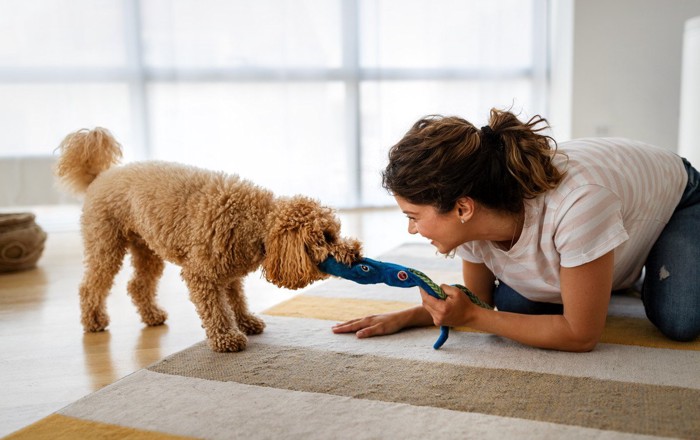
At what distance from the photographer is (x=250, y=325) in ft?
5.98

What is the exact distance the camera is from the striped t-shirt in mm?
1383

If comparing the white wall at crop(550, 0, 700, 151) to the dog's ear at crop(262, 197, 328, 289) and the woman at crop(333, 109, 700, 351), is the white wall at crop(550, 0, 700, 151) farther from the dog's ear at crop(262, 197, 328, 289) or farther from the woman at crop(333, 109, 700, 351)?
the dog's ear at crop(262, 197, 328, 289)

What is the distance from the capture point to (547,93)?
4695mm

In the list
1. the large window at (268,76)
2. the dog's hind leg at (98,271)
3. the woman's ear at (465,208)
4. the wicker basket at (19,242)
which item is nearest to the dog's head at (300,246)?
the woman's ear at (465,208)

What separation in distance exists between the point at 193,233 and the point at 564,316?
3.05 ft

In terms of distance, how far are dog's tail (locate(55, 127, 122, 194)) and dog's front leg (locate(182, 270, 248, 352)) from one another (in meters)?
0.55

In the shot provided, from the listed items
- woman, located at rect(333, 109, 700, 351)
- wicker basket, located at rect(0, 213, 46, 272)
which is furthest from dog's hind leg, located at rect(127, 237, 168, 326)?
wicker basket, located at rect(0, 213, 46, 272)

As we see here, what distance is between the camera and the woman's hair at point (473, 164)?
4.52 ft

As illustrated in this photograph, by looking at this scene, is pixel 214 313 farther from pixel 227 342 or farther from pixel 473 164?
pixel 473 164

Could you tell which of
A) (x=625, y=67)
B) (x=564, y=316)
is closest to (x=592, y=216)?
(x=564, y=316)

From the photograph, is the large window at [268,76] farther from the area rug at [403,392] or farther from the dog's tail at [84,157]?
the area rug at [403,392]

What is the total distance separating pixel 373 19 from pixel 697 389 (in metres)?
3.63

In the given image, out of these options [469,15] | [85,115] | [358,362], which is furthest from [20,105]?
[358,362]

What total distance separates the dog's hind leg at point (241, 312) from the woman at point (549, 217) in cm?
56
